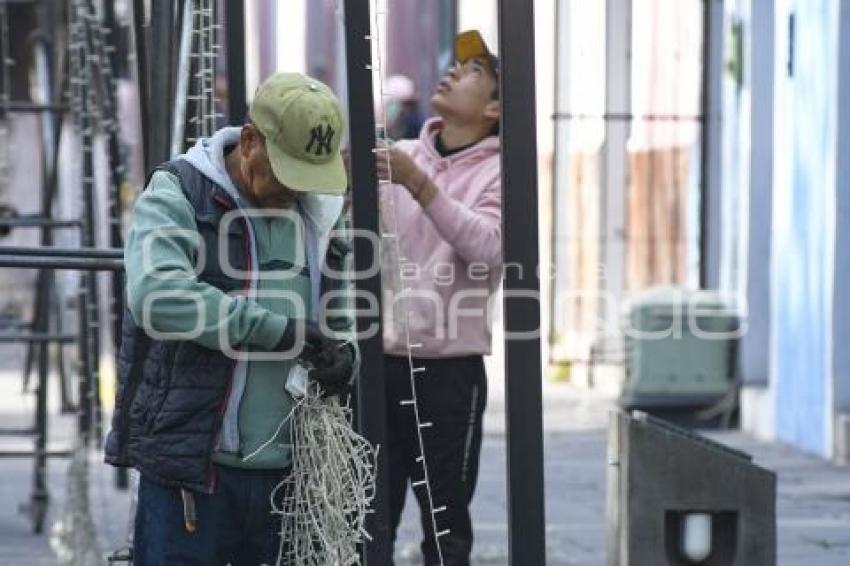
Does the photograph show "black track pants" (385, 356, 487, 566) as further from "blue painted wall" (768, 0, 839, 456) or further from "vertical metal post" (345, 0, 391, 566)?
"blue painted wall" (768, 0, 839, 456)

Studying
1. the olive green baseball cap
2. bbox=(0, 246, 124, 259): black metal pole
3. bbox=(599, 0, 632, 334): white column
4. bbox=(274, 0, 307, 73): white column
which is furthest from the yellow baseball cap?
bbox=(274, 0, 307, 73): white column

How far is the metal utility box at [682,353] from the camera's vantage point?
14594 mm

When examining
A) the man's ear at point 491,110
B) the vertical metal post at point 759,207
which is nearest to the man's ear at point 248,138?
the man's ear at point 491,110

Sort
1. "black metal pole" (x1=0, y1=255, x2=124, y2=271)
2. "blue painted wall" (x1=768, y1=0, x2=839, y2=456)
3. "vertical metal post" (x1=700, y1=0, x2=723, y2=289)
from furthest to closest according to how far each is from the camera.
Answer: "vertical metal post" (x1=700, y1=0, x2=723, y2=289)
"blue painted wall" (x1=768, y1=0, x2=839, y2=456)
"black metal pole" (x1=0, y1=255, x2=124, y2=271)

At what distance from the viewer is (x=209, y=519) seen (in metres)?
5.25

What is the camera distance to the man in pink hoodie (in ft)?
23.8

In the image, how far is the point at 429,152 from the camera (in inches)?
297

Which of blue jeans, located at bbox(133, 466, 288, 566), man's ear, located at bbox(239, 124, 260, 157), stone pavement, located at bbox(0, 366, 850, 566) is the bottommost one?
stone pavement, located at bbox(0, 366, 850, 566)

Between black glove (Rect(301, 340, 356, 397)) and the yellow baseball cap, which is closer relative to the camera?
black glove (Rect(301, 340, 356, 397))

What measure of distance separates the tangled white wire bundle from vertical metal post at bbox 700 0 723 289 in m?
10.6

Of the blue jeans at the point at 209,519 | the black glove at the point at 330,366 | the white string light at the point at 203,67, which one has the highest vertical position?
the white string light at the point at 203,67

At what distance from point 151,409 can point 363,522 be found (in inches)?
22.6

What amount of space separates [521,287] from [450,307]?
75.7 inches

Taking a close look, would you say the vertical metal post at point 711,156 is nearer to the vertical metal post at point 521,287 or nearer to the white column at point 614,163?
the white column at point 614,163
